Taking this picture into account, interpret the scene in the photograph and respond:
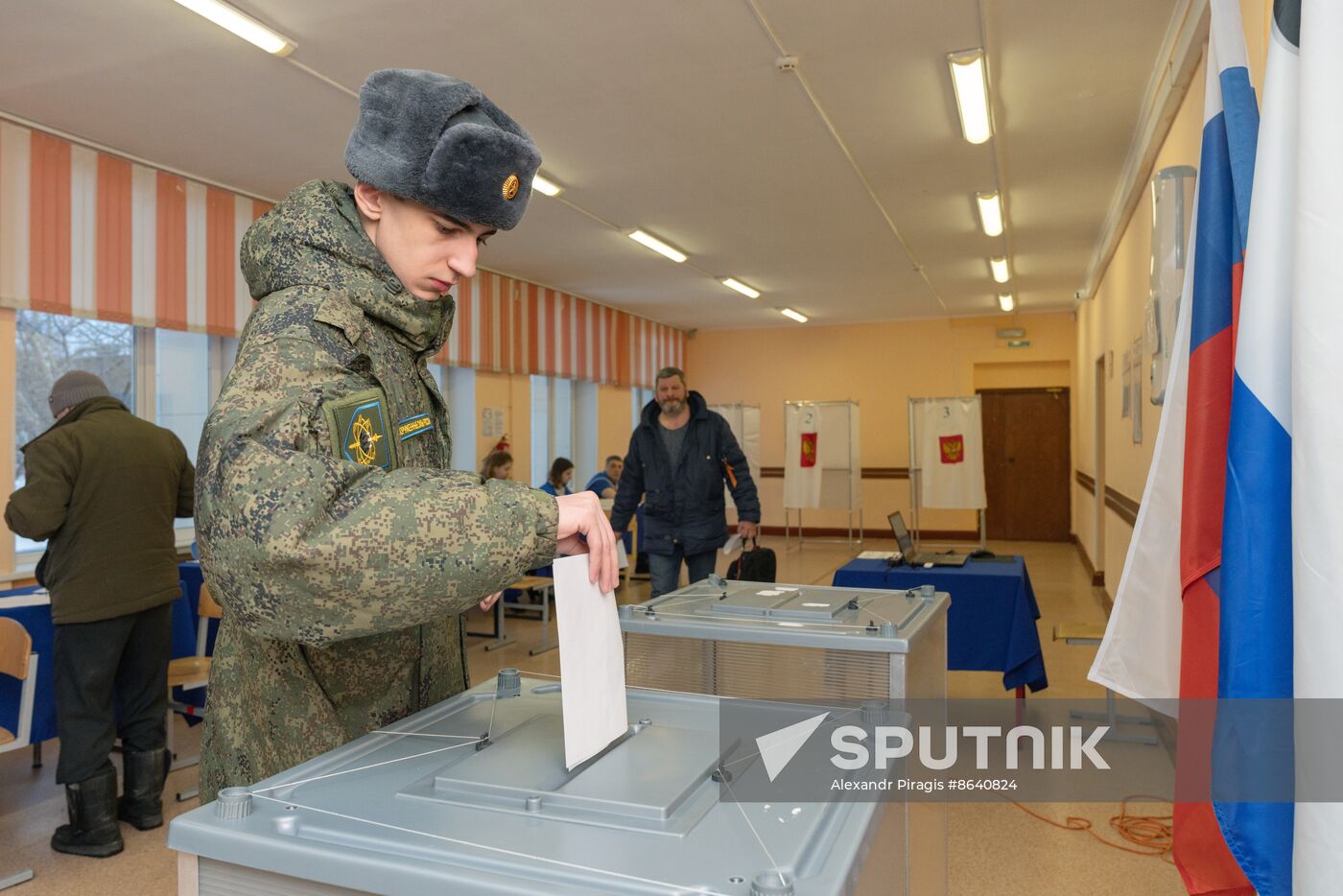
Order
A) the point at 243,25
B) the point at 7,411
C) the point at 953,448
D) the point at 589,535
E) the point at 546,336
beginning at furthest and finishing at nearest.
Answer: the point at 953,448 < the point at 546,336 < the point at 7,411 < the point at 243,25 < the point at 589,535

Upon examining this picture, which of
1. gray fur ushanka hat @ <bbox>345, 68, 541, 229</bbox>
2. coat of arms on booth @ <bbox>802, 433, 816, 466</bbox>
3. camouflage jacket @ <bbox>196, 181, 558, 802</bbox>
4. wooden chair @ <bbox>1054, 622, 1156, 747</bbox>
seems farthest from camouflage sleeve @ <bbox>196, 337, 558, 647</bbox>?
coat of arms on booth @ <bbox>802, 433, 816, 466</bbox>

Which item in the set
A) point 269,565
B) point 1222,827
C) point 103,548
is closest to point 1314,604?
point 1222,827

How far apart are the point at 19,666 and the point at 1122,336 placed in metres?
6.36

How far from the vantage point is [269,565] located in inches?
28.0

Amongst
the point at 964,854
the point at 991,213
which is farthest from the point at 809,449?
the point at 964,854

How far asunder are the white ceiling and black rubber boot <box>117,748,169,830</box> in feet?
9.25

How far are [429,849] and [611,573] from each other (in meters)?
0.28

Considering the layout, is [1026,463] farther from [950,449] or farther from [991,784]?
[991,784]

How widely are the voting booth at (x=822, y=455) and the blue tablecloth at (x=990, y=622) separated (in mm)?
6497

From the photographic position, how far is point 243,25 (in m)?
3.49

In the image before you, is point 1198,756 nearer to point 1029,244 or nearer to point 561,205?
point 561,205

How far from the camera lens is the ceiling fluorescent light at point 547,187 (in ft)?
18.3

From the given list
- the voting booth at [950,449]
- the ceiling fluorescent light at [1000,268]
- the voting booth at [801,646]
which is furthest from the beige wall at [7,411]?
the voting booth at [950,449]

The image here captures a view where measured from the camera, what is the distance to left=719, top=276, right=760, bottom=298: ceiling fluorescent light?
357 inches
